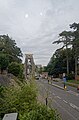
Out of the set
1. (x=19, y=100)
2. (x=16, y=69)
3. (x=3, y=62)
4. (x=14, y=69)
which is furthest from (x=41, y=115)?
(x=14, y=69)

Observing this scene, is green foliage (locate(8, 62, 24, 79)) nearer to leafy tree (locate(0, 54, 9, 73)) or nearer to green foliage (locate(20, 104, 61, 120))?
leafy tree (locate(0, 54, 9, 73))

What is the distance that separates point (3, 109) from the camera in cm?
1608

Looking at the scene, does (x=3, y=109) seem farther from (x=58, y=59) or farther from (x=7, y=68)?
(x=58, y=59)

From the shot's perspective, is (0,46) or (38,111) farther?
(0,46)

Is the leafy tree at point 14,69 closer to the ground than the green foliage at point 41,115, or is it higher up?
higher up

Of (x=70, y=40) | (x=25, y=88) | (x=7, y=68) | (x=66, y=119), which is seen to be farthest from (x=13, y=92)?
(x=70, y=40)

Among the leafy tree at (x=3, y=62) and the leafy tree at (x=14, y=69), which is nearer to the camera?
the leafy tree at (x=3, y=62)

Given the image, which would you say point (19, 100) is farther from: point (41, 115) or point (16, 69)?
point (16, 69)

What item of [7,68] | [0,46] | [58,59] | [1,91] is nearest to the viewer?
[1,91]

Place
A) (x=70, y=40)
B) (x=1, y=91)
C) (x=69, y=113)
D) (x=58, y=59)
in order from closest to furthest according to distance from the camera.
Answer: (x=1, y=91)
(x=69, y=113)
(x=70, y=40)
(x=58, y=59)

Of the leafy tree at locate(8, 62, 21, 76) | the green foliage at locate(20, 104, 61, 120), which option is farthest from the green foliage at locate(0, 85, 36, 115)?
the leafy tree at locate(8, 62, 21, 76)

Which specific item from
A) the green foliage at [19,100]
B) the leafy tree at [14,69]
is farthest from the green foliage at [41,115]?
the leafy tree at [14,69]

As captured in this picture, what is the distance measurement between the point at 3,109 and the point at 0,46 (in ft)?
172

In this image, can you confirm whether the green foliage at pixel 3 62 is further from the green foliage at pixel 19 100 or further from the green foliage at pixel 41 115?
the green foliage at pixel 41 115
